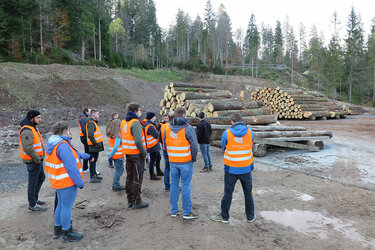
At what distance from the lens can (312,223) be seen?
4457mm

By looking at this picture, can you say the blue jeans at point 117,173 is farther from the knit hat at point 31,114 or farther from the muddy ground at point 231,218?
the knit hat at point 31,114

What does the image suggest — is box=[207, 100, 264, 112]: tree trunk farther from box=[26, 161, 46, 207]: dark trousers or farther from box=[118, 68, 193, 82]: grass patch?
box=[118, 68, 193, 82]: grass patch

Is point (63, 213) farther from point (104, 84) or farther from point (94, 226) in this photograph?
point (104, 84)

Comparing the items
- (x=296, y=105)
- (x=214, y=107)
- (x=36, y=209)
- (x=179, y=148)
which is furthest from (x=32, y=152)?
(x=296, y=105)

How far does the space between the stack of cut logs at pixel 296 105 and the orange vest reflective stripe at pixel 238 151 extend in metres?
17.1

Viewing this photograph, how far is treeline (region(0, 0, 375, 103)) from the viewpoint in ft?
92.4

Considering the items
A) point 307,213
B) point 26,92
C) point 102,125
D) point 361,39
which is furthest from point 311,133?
point 361,39

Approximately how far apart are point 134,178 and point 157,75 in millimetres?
34274

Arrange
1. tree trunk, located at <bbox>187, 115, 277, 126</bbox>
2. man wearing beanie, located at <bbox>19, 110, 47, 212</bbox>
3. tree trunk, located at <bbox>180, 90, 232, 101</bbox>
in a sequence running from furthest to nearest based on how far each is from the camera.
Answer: tree trunk, located at <bbox>180, 90, 232, 101</bbox> → tree trunk, located at <bbox>187, 115, 277, 126</bbox> → man wearing beanie, located at <bbox>19, 110, 47, 212</bbox>

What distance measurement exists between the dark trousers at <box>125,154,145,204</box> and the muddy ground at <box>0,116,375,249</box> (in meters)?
0.28

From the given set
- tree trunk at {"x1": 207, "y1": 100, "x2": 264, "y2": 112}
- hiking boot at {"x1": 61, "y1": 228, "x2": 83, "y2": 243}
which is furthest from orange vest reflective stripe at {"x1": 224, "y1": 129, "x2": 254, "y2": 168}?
tree trunk at {"x1": 207, "y1": 100, "x2": 264, "y2": 112}

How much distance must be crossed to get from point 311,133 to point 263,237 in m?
7.65

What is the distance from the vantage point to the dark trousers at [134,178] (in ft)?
16.6

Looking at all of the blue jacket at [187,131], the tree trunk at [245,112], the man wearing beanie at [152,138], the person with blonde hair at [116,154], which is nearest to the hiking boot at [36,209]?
the person with blonde hair at [116,154]
